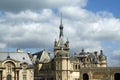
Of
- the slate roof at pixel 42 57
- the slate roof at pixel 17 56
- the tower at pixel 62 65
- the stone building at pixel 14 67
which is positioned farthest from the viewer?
the slate roof at pixel 42 57

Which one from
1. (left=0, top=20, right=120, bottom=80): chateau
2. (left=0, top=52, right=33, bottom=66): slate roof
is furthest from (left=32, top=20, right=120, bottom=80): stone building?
(left=0, top=52, right=33, bottom=66): slate roof

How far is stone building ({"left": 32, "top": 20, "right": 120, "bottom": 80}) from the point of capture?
9050 centimetres

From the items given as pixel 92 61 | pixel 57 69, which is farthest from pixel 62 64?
pixel 92 61

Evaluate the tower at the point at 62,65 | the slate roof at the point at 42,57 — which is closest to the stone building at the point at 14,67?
the tower at the point at 62,65

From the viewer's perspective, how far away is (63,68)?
90250 millimetres

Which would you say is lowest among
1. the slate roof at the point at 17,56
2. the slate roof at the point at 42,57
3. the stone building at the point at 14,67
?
the stone building at the point at 14,67

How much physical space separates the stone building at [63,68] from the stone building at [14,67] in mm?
9981

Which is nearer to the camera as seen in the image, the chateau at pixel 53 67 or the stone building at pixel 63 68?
the chateau at pixel 53 67

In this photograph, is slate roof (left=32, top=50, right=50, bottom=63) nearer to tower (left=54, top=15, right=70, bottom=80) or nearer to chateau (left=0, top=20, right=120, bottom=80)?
chateau (left=0, top=20, right=120, bottom=80)

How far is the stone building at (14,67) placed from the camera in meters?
79.4

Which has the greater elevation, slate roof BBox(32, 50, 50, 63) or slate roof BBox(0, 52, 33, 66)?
slate roof BBox(32, 50, 50, 63)

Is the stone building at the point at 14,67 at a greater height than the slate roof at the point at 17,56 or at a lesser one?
lesser

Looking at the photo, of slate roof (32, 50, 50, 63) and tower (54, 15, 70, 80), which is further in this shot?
slate roof (32, 50, 50, 63)

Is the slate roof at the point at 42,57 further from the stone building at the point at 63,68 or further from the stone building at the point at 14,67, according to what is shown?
the stone building at the point at 14,67
